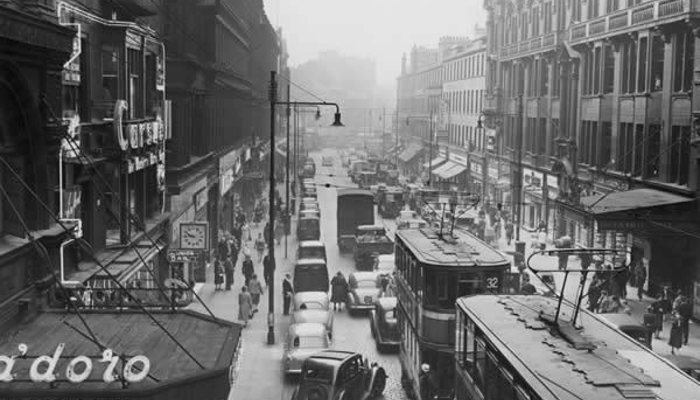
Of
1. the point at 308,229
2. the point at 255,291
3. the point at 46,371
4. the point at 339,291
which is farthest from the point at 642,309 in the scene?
the point at 46,371

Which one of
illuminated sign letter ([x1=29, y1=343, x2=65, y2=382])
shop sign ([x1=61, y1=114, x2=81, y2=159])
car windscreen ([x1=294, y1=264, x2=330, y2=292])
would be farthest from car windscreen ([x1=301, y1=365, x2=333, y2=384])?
car windscreen ([x1=294, y1=264, x2=330, y2=292])

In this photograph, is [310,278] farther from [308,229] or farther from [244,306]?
[308,229]

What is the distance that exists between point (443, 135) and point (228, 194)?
160 feet

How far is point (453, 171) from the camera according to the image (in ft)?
287

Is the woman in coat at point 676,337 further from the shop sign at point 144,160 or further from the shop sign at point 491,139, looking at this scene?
the shop sign at point 491,139

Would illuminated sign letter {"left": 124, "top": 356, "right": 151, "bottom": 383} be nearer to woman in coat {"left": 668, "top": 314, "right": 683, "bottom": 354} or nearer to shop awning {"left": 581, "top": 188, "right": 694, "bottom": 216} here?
woman in coat {"left": 668, "top": 314, "right": 683, "bottom": 354}

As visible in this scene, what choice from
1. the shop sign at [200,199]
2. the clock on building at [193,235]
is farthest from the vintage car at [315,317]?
the shop sign at [200,199]

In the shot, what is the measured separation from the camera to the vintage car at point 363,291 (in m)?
33.9

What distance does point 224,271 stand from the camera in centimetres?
3891

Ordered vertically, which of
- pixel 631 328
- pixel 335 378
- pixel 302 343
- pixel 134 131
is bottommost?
pixel 302 343

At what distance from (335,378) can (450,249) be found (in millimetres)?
4182

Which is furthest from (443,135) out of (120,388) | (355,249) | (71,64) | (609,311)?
(120,388)

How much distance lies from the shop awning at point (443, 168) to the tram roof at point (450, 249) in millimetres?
64289

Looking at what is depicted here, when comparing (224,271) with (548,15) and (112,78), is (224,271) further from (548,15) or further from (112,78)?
(548,15)
